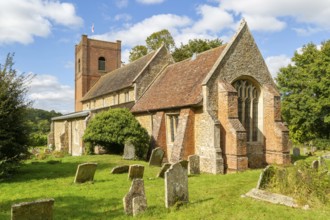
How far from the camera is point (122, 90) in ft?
96.8

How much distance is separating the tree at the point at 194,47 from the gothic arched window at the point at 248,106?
2100cm

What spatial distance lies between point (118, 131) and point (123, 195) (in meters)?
11.2

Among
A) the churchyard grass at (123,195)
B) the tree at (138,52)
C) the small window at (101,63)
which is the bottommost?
the churchyard grass at (123,195)

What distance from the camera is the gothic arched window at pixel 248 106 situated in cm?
1966

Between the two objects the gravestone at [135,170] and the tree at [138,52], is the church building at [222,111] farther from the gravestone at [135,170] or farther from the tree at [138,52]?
the tree at [138,52]

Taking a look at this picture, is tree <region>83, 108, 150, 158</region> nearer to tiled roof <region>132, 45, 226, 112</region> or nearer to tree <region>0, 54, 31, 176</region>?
tiled roof <region>132, 45, 226, 112</region>

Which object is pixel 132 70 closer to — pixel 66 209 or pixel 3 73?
pixel 3 73

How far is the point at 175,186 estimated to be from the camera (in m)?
9.39

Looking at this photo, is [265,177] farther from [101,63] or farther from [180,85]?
[101,63]

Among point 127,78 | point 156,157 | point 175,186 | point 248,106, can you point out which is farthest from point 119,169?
point 127,78

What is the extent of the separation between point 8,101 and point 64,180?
4.68 m

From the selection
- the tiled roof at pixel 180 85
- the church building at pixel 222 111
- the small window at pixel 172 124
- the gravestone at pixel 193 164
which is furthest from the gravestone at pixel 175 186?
the small window at pixel 172 124

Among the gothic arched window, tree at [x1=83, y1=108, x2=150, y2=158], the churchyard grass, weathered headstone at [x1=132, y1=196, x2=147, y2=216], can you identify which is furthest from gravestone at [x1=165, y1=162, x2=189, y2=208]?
tree at [x1=83, y1=108, x2=150, y2=158]

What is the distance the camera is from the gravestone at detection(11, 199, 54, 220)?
22.6 feet
